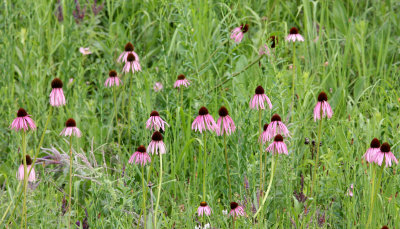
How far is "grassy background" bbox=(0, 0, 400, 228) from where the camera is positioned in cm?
269

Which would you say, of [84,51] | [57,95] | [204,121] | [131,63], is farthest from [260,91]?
[84,51]

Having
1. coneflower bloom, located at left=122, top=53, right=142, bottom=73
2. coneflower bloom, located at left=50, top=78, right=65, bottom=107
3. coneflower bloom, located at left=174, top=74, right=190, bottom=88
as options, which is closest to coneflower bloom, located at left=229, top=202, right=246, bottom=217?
coneflower bloom, located at left=50, top=78, right=65, bottom=107

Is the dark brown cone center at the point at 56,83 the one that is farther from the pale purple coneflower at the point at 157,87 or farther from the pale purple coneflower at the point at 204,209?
the pale purple coneflower at the point at 157,87

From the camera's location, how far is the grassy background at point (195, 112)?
2.69m

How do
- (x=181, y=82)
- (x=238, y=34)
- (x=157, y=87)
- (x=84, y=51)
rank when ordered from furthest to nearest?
(x=84, y=51) < (x=238, y=34) < (x=157, y=87) < (x=181, y=82)

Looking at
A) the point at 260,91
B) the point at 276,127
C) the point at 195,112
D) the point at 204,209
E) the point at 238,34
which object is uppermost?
the point at 238,34

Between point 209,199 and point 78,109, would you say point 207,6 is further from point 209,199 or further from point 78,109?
point 209,199

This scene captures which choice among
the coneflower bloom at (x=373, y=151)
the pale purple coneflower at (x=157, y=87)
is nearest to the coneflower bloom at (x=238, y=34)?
the pale purple coneflower at (x=157, y=87)

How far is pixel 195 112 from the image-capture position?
11.1 feet

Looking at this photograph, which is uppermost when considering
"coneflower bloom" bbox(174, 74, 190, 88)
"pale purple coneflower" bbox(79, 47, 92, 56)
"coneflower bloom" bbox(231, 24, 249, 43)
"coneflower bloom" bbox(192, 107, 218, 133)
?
"coneflower bloom" bbox(231, 24, 249, 43)

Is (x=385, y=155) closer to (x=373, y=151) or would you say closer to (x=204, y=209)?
(x=373, y=151)

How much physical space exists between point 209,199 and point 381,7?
9.46 feet

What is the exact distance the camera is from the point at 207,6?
409 cm

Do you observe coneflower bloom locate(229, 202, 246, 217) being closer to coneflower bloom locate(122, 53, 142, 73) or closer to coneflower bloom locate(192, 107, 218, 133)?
coneflower bloom locate(192, 107, 218, 133)
